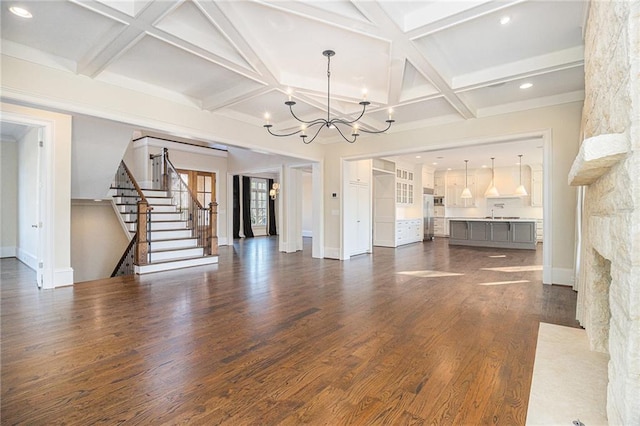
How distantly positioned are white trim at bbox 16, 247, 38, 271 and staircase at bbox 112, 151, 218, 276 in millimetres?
1379

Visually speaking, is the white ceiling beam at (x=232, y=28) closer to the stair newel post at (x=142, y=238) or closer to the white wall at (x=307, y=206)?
the stair newel post at (x=142, y=238)

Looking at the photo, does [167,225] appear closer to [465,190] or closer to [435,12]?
[435,12]

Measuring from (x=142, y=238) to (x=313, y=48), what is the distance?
14.8 ft

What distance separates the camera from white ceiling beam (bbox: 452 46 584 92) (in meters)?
3.57

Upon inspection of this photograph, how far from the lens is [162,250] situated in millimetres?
6199

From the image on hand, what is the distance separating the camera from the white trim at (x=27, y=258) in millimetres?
5908

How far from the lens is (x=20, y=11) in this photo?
2809 mm

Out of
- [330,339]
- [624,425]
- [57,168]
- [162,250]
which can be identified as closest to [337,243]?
[162,250]

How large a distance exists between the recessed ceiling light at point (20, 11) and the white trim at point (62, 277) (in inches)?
129

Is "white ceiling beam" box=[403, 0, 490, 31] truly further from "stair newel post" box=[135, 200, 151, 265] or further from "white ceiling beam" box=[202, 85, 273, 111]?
"stair newel post" box=[135, 200, 151, 265]

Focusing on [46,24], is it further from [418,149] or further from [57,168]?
[418,149]

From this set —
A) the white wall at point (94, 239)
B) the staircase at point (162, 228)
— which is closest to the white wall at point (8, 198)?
the white wall at point (94, 239)

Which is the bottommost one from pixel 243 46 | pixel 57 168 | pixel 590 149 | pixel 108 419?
pixel 108 419

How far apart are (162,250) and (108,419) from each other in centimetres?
487
